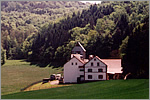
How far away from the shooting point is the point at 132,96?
16.0m

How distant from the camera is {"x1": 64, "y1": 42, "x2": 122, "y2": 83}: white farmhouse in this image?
31016 mm

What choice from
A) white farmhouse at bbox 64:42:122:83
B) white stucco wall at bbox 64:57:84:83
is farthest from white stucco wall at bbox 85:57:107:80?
white stucco wall at bbox 64:57:84:83

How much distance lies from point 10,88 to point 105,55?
21462 millimetres

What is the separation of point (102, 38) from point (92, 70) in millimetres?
21618

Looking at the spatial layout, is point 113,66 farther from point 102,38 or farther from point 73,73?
point 102,38

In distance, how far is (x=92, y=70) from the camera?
103ft

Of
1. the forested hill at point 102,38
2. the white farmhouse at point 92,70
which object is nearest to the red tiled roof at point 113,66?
the white farmhouse at point 92,70

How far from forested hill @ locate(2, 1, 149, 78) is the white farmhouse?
217 cm

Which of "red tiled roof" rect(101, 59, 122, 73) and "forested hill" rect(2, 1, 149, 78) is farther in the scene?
"red tiled roof" rect(101, 59, 122, 73)

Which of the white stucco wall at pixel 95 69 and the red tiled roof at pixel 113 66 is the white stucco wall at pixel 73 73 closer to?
the white stucco wall at pixel 95 69

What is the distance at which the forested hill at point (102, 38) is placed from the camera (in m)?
29.0

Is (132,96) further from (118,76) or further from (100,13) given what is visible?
(100,13)

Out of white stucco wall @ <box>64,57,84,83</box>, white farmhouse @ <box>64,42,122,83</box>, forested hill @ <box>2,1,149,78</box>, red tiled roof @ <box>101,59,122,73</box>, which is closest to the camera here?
forested hill @ <box>2,1,149,78</box>

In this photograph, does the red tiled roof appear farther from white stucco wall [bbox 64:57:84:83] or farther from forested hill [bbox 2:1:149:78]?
white stucco wall [bbox 64:57:84:83]
